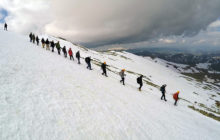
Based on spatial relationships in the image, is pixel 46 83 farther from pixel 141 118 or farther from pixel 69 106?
pixel 141 118

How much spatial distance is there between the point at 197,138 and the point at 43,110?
12.3m

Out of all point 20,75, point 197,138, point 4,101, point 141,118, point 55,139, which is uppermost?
point 20,75

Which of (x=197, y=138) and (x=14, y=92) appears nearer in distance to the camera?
(x=14, y=92)

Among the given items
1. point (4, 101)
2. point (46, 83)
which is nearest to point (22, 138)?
point (4, 101)

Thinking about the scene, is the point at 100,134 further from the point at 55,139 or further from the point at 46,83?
the point at 46,83

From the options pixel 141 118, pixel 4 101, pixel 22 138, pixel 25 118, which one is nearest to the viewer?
pixel 22 138

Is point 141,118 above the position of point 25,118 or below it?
below

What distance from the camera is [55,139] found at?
16.8 ft

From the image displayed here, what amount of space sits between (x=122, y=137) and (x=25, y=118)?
17.7 feet

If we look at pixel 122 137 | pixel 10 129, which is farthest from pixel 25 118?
pixel 122 137

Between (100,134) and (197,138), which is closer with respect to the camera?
(100,134)

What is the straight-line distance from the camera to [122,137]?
661 cm

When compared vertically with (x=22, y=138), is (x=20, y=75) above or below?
above

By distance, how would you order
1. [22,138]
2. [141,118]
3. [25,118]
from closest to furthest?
[22,138]
[25,118]
[141,118]
